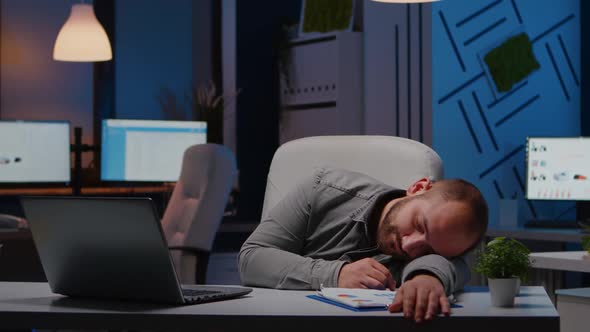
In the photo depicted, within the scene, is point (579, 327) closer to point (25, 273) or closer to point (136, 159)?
point (25, 273)

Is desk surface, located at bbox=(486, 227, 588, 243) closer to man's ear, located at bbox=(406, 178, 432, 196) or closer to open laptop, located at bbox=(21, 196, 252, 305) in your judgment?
man's ear, located at bbox=(406, 178, 432, 196)

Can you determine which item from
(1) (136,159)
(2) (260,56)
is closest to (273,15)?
(2) (260,56)

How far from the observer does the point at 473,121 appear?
5141mm

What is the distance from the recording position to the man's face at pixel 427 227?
173cm

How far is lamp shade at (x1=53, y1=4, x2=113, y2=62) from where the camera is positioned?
5648 mm

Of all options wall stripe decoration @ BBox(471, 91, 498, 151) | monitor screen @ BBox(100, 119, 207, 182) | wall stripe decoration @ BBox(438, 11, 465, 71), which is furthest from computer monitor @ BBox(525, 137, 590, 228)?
monitor screen @ BBox(100, 119, 207, 182)

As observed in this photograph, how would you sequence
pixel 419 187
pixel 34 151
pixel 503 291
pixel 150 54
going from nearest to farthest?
1. pixel 503 291
2. pixel 419 187
3. pixel 34 151
4. pixel 150 54

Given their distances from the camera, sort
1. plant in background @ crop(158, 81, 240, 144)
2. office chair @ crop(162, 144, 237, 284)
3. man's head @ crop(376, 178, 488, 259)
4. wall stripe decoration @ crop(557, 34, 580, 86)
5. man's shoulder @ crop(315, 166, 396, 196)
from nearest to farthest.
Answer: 1. man's head @ crop(376, 178, 488, 259)
2. man's shoulder @ crop(315, 166, 396, 196)
3. office chair @ crop(162, 144, 237, 284)
4. wall stripe decoration @ crop(557, 34, 580, 86)
5. plant in background @ crop(158, 81, 240, 144)

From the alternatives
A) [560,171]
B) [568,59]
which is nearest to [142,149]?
[560,171]

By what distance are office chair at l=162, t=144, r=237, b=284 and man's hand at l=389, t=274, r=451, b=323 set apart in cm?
277

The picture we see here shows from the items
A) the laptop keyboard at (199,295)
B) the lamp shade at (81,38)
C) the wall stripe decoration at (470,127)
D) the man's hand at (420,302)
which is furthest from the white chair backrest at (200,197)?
Result: the man's hand at (420,302)

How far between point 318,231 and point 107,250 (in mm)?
723

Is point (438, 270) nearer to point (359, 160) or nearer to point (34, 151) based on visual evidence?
point (359, 160)

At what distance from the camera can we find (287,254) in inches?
77.5
